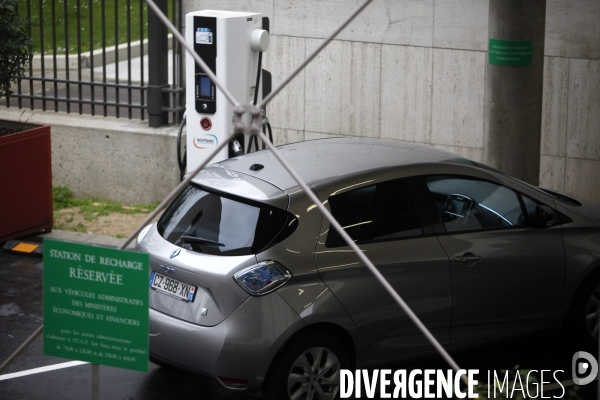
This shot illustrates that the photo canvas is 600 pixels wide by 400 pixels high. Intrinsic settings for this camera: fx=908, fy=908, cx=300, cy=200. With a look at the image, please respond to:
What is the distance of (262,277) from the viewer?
5367 millimetres

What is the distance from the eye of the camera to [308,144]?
6.85 m

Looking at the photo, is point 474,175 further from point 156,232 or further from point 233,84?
point 233,84

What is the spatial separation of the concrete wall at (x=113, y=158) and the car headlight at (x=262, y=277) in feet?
18.7

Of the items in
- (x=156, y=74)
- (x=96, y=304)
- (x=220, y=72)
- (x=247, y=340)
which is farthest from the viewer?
(x=156, y=74)

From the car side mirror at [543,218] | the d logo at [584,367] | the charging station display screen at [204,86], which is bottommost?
the d logo at [584,367]

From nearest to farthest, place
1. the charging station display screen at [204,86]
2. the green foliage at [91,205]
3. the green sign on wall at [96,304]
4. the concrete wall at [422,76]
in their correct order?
the green sign on wall at [96,304]
the charging station display screen at [204,86]
the concrete wall at [422,76]
the green foliage at [91,205]

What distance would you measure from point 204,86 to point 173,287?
3.90 m

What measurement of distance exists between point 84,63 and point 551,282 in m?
14.7

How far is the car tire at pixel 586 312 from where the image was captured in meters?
6.62

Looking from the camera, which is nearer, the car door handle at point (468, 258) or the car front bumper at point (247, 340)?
the car front bumper at point (247, 340)

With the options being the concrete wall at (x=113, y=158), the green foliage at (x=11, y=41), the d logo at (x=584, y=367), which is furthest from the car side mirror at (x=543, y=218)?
the green foliage at (x=11, y=41)

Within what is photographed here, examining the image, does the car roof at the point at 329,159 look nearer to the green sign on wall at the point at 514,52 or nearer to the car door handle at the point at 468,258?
Answer: the car door handle at the point at 468,258

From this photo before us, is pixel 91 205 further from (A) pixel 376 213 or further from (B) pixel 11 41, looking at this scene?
(A) pixel 376 213

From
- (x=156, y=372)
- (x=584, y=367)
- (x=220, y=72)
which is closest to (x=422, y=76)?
(x=220, y=72)
